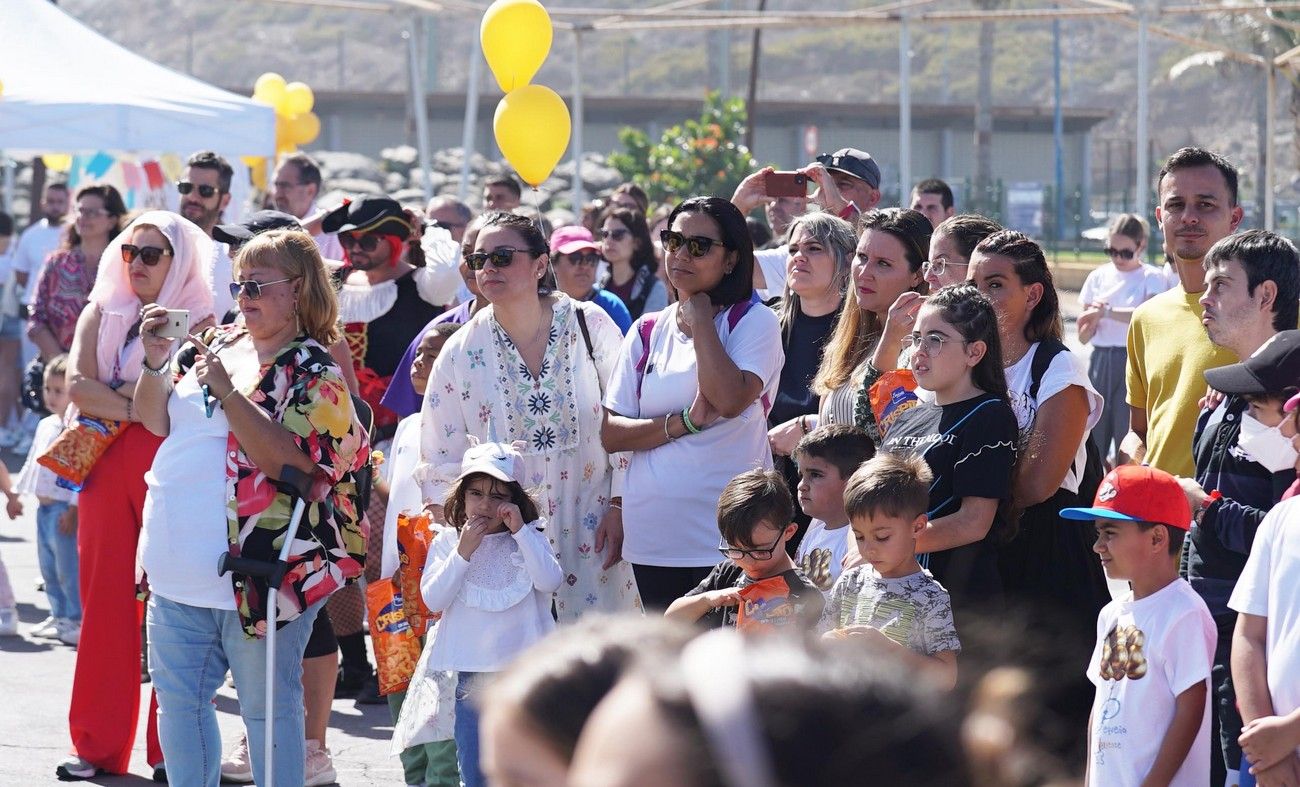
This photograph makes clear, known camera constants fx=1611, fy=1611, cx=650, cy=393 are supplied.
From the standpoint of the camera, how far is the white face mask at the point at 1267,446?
3.79m

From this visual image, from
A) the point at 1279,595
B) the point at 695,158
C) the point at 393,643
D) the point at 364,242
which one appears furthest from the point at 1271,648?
the point at 695,158

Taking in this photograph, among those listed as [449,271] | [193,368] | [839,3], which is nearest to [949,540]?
[193,368]

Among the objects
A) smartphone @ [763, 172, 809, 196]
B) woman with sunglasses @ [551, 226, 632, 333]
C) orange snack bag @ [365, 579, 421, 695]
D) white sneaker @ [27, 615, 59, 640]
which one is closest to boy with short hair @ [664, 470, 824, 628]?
orange snack bag @ [365, 579, 421, 695]

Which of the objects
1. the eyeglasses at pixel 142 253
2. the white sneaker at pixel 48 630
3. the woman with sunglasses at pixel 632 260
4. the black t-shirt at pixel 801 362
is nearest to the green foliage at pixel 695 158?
the woman with sunglasses at pixel 632 260

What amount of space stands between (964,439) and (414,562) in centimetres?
190

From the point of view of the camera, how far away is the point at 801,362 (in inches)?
208

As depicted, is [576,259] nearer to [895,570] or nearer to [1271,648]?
[895,570]

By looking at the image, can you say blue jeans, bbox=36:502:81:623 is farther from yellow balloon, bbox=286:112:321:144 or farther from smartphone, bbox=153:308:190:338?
yellow balloon, bbox=286:112:321:144

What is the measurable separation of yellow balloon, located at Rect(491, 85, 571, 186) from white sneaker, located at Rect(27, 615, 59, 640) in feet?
10.0

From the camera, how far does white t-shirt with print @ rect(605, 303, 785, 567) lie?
4.73 m

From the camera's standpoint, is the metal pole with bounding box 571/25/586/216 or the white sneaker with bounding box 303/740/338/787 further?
the metal pole with bounding box 571/25/586/216

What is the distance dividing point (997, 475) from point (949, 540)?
198mm

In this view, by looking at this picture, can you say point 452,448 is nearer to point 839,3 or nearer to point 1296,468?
point 1296,468

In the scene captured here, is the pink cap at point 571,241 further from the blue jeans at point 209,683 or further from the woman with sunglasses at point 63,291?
the blue jeans at point 209,683
